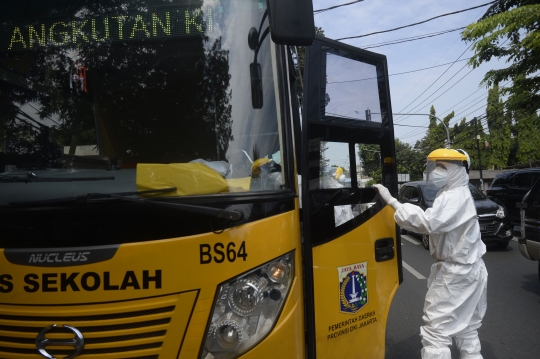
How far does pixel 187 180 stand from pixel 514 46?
1328cm

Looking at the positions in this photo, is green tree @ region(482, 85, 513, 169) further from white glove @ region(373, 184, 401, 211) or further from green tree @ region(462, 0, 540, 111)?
white glove @ region(373, 184, 401, 211)

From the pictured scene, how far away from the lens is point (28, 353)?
7.40ft

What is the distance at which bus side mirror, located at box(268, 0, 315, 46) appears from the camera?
92.4 inches

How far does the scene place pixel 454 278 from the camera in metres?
3.75

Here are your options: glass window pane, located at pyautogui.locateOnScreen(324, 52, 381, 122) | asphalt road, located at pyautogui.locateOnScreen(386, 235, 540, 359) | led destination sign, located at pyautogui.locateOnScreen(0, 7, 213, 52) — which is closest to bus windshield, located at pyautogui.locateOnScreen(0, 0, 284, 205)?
led destination sign, located at pyautogui.locateOnScreen(0, 7, 213, 52)

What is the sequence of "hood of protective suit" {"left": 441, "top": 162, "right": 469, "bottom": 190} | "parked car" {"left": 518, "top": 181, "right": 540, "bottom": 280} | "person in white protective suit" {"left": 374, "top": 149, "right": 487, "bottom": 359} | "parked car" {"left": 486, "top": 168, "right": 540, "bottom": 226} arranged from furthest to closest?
"parked car" {"left": 486, "top": 168, "right": 540, "bottom": 226}, "parked car" {"left": 518, "top": 181, "right": 540, "bottom": 280}, "hood of protective suit" {"left": 441, "top": 162, "right": 469, "bottom": 190}, "person in white protective suit" {"left": 374, "top": 149, "right": 487, "bottom": 359}

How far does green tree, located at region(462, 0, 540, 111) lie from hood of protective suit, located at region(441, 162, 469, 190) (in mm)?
9634

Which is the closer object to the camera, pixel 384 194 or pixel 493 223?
pixel 384 194

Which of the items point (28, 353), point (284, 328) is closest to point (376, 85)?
point (284, 328)

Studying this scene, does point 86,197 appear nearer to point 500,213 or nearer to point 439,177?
point 439,177

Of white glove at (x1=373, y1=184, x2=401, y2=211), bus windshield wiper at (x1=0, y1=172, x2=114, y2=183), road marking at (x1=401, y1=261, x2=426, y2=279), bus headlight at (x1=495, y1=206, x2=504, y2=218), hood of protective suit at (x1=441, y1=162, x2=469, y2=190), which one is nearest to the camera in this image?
bus windshield wiper at (x1=0, y1=172, x2=114, y2=183)

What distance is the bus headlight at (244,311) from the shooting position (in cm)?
228

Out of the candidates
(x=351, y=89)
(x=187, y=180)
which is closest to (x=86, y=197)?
(x=187, y=180)

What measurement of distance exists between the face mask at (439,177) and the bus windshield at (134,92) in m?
1.93
